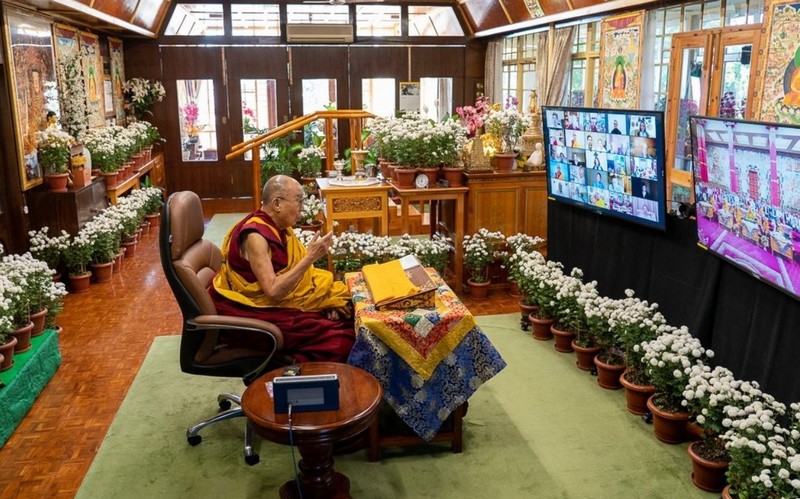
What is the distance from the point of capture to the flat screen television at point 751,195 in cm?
262

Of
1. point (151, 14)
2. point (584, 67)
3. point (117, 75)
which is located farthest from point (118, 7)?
point (584, 67)

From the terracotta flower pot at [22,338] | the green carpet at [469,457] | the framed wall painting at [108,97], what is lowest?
the green carpet at [469,457]

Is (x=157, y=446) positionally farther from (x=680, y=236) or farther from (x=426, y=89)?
(x=426, y=89)

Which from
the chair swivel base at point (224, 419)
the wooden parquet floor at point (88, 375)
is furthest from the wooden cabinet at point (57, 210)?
the chair swivel base at point (224, 419)

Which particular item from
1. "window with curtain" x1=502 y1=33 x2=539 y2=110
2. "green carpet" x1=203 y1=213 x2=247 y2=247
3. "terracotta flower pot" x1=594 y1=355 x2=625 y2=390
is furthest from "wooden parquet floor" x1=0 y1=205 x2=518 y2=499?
"window with curtain" x1=502 y1=33 x2=539 y2=110

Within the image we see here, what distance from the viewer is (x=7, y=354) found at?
376 cm

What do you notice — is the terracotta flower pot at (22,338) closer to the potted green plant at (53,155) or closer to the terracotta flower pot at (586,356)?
the potted green plant at (53,155)

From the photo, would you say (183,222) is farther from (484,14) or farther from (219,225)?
(484,14)

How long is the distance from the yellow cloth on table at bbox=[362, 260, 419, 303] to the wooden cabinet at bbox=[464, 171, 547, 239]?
213cm

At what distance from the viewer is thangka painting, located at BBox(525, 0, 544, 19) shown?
7.68 m

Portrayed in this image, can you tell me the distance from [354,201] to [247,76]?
5280mm

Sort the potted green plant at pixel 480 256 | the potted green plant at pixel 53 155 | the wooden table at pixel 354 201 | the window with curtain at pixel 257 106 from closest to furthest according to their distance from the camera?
the wooden table at pixel 354 201 → the potted green plant at pixel 480 256 → the potted green plant at pixel 53 155 → the window with curtain at pixel 257 106

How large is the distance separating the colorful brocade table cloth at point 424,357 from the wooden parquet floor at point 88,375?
1379mm

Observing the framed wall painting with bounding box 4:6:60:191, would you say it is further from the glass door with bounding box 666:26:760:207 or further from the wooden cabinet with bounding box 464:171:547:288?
the glass door with bounding box 666:26:760:207
